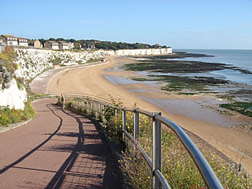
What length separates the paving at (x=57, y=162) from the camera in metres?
4.49

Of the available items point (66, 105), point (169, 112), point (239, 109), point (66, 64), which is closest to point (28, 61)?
point (66, 64)

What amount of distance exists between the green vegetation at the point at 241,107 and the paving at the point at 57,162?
53.3 ft

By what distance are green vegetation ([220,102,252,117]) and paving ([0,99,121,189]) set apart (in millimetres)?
16232

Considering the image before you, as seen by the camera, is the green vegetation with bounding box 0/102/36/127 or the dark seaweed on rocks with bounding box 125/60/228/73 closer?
the green vegetation with bounding box 0/102/36/127

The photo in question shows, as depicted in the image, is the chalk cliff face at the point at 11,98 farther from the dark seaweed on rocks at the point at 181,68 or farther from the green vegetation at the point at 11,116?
the dark seaweed on rocks at the point at 181,68

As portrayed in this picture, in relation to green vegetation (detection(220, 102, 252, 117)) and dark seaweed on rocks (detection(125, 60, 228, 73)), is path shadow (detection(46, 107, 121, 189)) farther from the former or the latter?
dark seaweed on rocks (detection(125, 60, 228, 73))

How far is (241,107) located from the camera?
2277cm

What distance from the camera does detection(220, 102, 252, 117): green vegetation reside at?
20859mm

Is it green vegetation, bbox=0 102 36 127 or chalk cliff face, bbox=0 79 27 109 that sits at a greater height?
chalk cliff face, bbox=0 79 27 109

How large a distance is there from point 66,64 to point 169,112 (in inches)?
2242

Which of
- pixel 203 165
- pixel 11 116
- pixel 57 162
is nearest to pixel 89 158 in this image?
pixel 57 162

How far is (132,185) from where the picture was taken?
11.8 feet

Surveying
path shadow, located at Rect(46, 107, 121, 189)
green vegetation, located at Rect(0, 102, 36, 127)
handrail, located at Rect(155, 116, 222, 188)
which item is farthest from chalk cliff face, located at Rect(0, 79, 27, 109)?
handrail, located at Rect(155, 116, 222, 188)

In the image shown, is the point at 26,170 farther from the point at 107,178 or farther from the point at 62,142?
the point at 62,142
